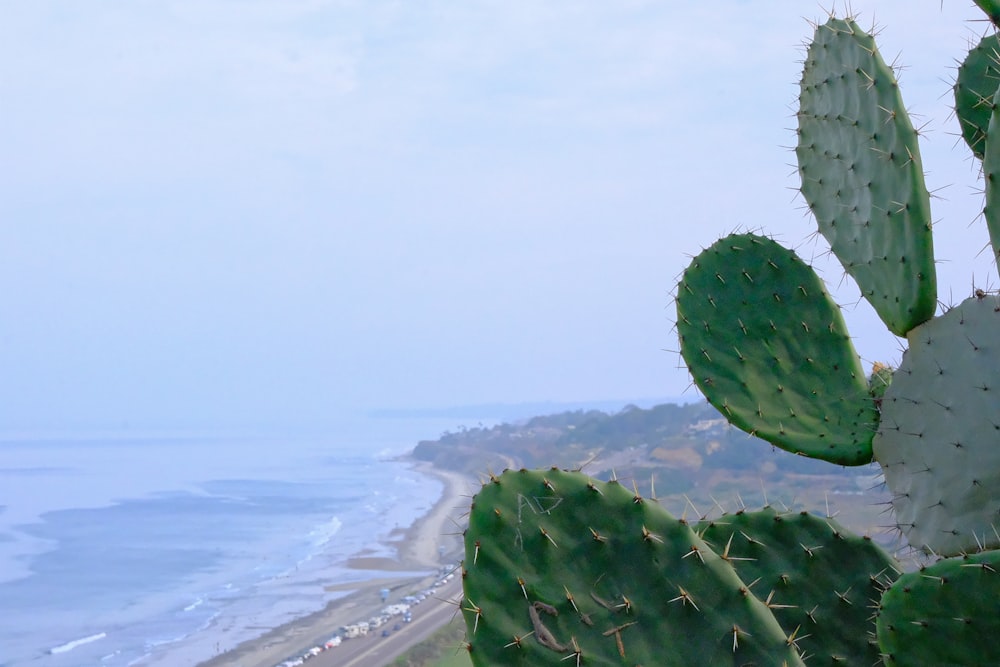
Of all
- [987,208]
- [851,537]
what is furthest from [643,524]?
[987,208]

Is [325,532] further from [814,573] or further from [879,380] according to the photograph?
[814,573]

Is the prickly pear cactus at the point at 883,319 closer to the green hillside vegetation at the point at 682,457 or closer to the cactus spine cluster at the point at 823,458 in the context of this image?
the cactus spine cluster at the point at 823,458

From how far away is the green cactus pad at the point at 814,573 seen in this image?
1.57 m

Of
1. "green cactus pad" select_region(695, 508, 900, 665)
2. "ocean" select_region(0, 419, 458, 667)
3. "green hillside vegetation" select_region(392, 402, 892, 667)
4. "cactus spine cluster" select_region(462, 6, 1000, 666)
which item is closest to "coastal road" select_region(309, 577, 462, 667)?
"green hillside vegetation" select_region(392, 402, 892, 667)

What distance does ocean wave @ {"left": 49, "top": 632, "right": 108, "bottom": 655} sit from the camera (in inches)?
866

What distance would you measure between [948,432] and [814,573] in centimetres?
31

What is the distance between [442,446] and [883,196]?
4701 cm

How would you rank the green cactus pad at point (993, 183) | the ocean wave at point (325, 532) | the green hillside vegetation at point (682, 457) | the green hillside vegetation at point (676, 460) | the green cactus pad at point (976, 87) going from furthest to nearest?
the ocean wave at point (325, 532)
the green hillside vegetation at point (682, 457)
the green hillside vegetation at point (676, 460)
the green cactus pad at point (976, 87)
the green cactus pad at point (993, 183)

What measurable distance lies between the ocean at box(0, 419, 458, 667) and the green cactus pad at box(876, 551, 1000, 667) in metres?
19.7

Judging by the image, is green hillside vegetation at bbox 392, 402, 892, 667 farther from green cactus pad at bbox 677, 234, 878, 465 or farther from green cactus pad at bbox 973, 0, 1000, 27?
green cactus pad at bbox 973, 0, 1000, 27

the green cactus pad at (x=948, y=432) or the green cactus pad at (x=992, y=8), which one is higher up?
the green cactus pad at (x=992, y=8)

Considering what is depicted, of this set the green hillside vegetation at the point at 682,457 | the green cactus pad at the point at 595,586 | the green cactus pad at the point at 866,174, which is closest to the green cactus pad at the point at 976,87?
the green cactus pad at the point at 866,174

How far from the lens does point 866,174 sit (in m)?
1.76

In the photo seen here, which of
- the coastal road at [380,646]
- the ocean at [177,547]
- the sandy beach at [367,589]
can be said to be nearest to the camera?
the coastal road at [380,646]
